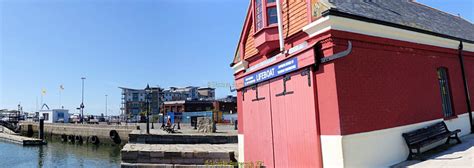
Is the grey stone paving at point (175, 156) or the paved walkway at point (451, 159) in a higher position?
the paved walkway at point (451, 159)

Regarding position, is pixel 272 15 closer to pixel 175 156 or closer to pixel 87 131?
pixel 175 156

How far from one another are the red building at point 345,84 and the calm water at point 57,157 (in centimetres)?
1828

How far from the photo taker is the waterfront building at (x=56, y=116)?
65375 mm

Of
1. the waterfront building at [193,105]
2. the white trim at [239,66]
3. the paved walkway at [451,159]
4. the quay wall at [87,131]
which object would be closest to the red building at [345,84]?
the paved walkway at [451,159]

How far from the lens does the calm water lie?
2552 centimetres

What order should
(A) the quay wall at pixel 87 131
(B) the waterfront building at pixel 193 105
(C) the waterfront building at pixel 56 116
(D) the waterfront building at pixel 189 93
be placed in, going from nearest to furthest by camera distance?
(A) the quay wall at pixel 87 131 → (C) the waterfront building at pixel 56 116 → (B) the waterfront building at pixel 193 105 → (D) the waterfront building at pixel 189 93

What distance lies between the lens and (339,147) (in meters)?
7.15

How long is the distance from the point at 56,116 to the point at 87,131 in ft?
99.8

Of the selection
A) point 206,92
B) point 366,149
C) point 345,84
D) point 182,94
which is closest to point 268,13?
point 345,84

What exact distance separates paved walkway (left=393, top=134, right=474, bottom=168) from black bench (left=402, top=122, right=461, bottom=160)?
0.36m

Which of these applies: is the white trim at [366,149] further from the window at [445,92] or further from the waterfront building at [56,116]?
the waterfront building at [56,116]

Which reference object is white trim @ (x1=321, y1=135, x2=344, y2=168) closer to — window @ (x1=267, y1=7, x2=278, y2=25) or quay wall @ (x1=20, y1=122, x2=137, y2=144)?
window @ (x1=267, y1=7, x2=278, y2=25)

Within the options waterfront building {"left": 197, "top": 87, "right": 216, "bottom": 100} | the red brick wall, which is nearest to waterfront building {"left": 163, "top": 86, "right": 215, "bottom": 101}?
waterfront building {"left": 197, "top": 87, "right": 216, "bottom": 100}

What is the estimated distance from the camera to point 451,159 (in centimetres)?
758
